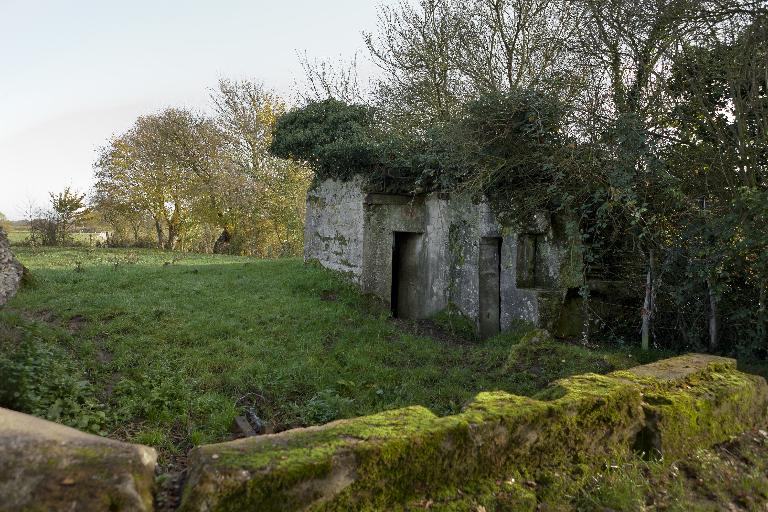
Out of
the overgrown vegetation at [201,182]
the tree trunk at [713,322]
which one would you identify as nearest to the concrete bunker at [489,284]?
the tree trunk at [713,322]

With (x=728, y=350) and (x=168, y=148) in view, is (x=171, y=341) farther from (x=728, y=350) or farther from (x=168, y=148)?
(x=168, y=148)

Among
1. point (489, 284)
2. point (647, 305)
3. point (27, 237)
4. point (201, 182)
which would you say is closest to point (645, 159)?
point (647, 305)

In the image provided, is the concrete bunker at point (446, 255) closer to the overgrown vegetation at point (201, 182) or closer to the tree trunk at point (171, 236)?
the overgrown vegetation at point (201, 182)

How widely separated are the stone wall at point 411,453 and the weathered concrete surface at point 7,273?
789 centimetres

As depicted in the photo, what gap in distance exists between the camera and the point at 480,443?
3.30m

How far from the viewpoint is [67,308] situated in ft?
28.7

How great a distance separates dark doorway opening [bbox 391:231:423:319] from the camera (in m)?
11.4

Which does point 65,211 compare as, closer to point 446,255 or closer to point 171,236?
point 171,236

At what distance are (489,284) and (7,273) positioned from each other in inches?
366

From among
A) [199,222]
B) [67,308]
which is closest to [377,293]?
[67,308]

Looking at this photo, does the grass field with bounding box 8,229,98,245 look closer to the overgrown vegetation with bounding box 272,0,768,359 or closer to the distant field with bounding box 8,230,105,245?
the distant field with bounding box 8,230,105,245

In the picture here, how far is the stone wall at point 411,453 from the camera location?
231cm

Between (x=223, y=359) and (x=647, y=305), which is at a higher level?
(x=647, y=305)

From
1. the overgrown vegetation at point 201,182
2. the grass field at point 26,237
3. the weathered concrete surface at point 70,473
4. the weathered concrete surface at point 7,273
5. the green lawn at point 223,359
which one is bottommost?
the green lawn at point 223,359
